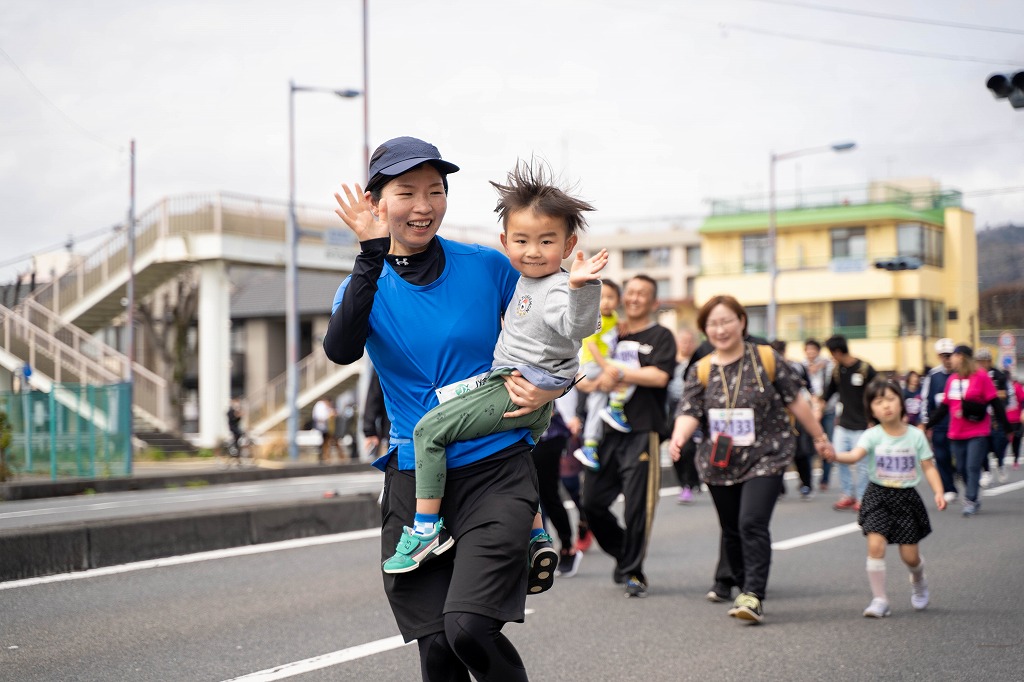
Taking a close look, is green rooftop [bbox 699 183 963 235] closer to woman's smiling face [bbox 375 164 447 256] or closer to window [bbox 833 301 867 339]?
window [bbox 833 301 867 339]

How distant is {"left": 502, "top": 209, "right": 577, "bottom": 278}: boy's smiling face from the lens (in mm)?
3521

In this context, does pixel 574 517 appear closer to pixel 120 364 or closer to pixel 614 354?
pixel 614 354

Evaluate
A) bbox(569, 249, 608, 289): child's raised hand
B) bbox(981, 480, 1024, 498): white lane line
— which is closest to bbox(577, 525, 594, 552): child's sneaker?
bbox(569, 249, 608, 289): child's raised hand

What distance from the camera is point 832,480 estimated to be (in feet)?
59.7

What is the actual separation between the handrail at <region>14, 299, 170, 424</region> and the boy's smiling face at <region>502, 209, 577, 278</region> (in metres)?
25.2

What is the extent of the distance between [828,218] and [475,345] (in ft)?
184

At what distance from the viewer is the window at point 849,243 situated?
185 ft

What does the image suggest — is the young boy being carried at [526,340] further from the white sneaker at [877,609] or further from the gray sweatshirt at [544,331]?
the white sneaker at [877,609]

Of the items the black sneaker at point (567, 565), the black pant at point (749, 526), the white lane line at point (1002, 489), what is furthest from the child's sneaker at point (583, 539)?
the white lane line at point (1002, 489)

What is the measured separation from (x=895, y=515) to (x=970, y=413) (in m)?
6.94

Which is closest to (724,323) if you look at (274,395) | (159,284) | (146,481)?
(146,481)

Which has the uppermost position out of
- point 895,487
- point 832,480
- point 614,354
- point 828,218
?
point 828,218

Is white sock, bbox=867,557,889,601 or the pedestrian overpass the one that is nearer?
white sock, bbox=867,557,889,601

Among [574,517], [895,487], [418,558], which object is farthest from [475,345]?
[574,517]
